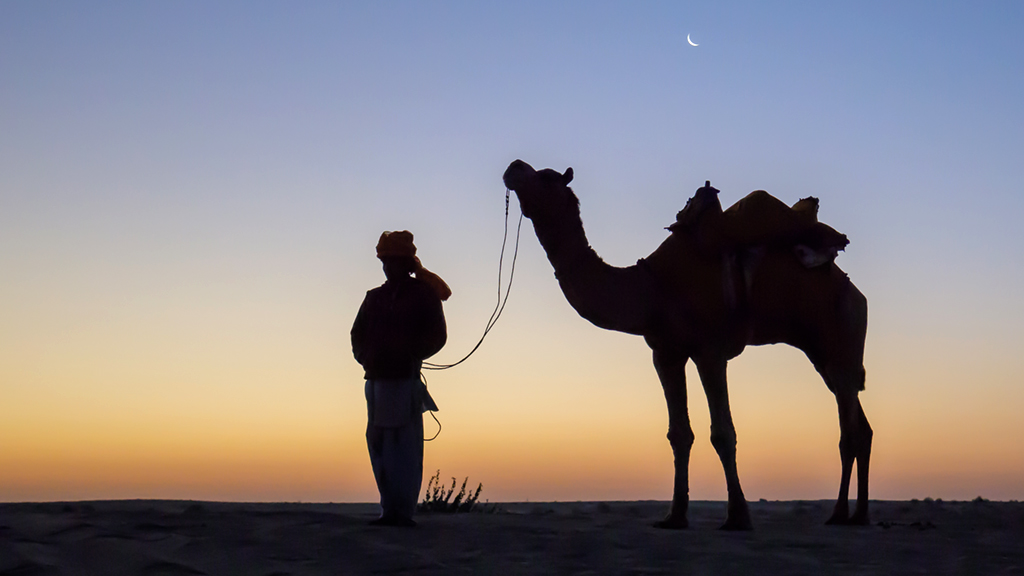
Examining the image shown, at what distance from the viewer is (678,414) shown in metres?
10.1

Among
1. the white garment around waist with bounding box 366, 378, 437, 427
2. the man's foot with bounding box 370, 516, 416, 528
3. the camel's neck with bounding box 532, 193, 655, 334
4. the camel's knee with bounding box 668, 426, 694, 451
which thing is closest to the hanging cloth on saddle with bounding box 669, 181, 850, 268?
the camel's neck with bounding box 532, 193, 655, 334

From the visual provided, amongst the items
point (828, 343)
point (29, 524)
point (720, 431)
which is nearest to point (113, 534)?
point (29, 524)

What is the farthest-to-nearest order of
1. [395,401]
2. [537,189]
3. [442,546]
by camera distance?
[537,189] < [395,401] < [442,546]

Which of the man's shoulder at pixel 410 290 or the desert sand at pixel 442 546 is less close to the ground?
the man's shoulder at pixel 410 290

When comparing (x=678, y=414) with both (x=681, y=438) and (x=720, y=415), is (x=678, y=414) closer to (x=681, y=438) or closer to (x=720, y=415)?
(x=681, y=438)

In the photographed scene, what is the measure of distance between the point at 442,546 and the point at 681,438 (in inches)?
129

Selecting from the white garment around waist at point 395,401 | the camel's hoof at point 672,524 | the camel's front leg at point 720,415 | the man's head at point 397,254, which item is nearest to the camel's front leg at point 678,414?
the camel's hoof at point 672,524

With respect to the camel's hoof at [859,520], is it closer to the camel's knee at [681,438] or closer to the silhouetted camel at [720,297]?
the silhouetted camel at [720,297]

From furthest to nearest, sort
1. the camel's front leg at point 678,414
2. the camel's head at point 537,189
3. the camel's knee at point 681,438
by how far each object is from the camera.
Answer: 1. the camel's knee at point 681,438
2. the camel's front leg at point 678,414
3. the camel's head at point 537,189

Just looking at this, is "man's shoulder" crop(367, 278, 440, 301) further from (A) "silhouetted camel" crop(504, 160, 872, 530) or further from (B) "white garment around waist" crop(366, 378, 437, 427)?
(A) "silhouetted camel" crop(504, 160, 872, 530)

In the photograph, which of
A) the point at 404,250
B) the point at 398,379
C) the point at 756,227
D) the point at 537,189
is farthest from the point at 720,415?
the point at 404,250

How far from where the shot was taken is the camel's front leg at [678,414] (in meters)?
9.91

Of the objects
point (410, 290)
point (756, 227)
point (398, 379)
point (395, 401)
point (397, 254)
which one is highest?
point (756, 227)

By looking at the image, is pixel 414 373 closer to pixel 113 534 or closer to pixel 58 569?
pixel 113 534
